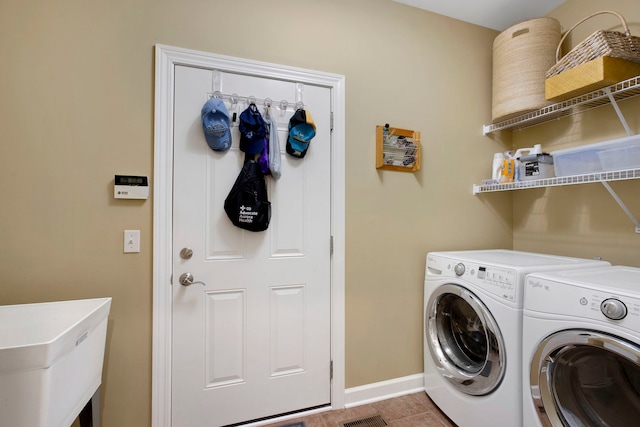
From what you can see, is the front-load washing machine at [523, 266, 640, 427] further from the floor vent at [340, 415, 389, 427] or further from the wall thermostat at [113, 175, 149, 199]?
the wall thermostat at [113, 175, 149, 199]

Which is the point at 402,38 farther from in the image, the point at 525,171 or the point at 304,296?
the point at 304,296

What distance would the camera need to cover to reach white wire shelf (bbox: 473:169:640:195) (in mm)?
1302

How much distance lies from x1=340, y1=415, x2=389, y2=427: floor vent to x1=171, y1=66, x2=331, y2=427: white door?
20 cm

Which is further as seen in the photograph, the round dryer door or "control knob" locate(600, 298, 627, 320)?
the round dryer door

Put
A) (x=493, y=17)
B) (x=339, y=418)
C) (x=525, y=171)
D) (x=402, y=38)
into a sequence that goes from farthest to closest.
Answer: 1. (x=493, y=17)
2. (x=402, y=38)
3. (x=525, y=171)
4. (x=339, y=418)

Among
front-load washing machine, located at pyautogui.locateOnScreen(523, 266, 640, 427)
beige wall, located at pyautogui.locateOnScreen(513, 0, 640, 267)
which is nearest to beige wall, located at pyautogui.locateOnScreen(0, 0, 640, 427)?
beige wall, located at pyautogui.locateOnScreen(513, 0, 640, 267)

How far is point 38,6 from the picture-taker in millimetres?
1320

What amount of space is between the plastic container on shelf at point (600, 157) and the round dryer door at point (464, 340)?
94 centimetres

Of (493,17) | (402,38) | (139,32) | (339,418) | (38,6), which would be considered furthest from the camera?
(493,17)

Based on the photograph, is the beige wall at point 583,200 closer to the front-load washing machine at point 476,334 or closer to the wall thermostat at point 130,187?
the front-load washing machine at point 476,334

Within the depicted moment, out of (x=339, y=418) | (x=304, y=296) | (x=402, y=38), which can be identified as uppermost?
(x=402, y=38)

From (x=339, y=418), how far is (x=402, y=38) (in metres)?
2.51

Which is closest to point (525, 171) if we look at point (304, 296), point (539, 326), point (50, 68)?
point (539, 326)

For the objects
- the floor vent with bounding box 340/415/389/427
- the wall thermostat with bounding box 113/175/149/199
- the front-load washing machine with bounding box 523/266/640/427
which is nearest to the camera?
the front-load washing machine with bounding box 523/266/640/427
